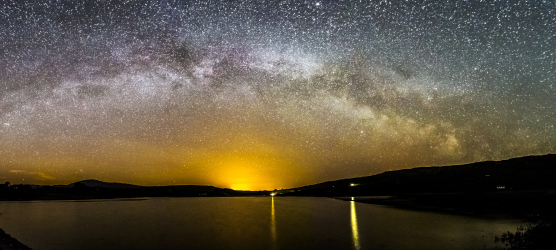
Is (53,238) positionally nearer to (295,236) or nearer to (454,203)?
(295,236)

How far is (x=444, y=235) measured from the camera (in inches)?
973

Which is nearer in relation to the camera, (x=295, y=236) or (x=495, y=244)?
(x=495, y=244)

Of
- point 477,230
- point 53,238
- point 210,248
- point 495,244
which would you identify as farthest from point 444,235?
point 53,238

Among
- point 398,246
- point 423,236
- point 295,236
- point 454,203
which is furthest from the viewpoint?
point 454,203

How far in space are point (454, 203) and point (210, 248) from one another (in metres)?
46.8

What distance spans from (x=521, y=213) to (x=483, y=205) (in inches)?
442

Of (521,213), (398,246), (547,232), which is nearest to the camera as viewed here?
(547,232)

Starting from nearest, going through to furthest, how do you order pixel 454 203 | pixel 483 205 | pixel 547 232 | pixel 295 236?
pixel 547 232, pixel 295 236, pixel 483 205, pixel 454 203

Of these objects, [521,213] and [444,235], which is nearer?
[444,235]

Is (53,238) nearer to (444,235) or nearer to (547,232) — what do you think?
(444,235)

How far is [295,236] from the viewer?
26.8 meters

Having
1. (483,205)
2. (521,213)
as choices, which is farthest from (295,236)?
(483,205)

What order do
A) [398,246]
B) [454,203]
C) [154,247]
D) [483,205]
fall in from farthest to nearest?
[454,203], [483,205], [154,247], [398,246]

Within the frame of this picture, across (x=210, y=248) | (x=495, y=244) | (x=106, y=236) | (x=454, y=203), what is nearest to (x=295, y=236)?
(x=210, y=248)
